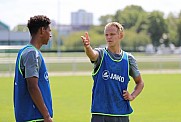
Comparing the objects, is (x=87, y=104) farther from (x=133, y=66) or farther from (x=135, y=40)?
(x=135, y=40)

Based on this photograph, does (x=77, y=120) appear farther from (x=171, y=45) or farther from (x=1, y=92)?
(x=171, y=45)

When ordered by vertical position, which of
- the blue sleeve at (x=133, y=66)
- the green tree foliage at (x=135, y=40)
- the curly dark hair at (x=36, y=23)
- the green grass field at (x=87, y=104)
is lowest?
the green tree foliage at (x=135, y=40)

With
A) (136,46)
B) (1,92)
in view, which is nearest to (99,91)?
(1,92)

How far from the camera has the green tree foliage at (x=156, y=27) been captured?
91562 mm

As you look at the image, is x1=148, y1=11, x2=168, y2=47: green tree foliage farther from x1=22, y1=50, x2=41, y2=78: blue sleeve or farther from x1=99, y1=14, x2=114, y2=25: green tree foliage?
x1=22, y1=50, x2=41, y2=78: blue sleeve

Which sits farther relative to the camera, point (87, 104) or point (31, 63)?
point (87, 104)

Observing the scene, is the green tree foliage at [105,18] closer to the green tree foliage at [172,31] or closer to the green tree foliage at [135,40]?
the green tree foliage at [172,31]

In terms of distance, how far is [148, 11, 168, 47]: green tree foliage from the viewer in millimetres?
91562

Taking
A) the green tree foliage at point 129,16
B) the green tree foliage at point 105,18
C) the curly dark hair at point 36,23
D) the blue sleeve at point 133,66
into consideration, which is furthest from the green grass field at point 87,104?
the green tree foliage at point 105,18

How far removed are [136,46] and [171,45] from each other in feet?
49.5

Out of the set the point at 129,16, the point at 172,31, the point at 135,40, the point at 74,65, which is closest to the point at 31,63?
the point at 74,65

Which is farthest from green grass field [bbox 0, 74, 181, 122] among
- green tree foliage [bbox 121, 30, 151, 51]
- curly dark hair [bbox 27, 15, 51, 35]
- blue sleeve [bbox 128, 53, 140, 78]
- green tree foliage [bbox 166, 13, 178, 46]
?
green tree foliage [bbox 166, 13, 178, 46]

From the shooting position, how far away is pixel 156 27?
3625 inches

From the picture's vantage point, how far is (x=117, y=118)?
18.8 feet
